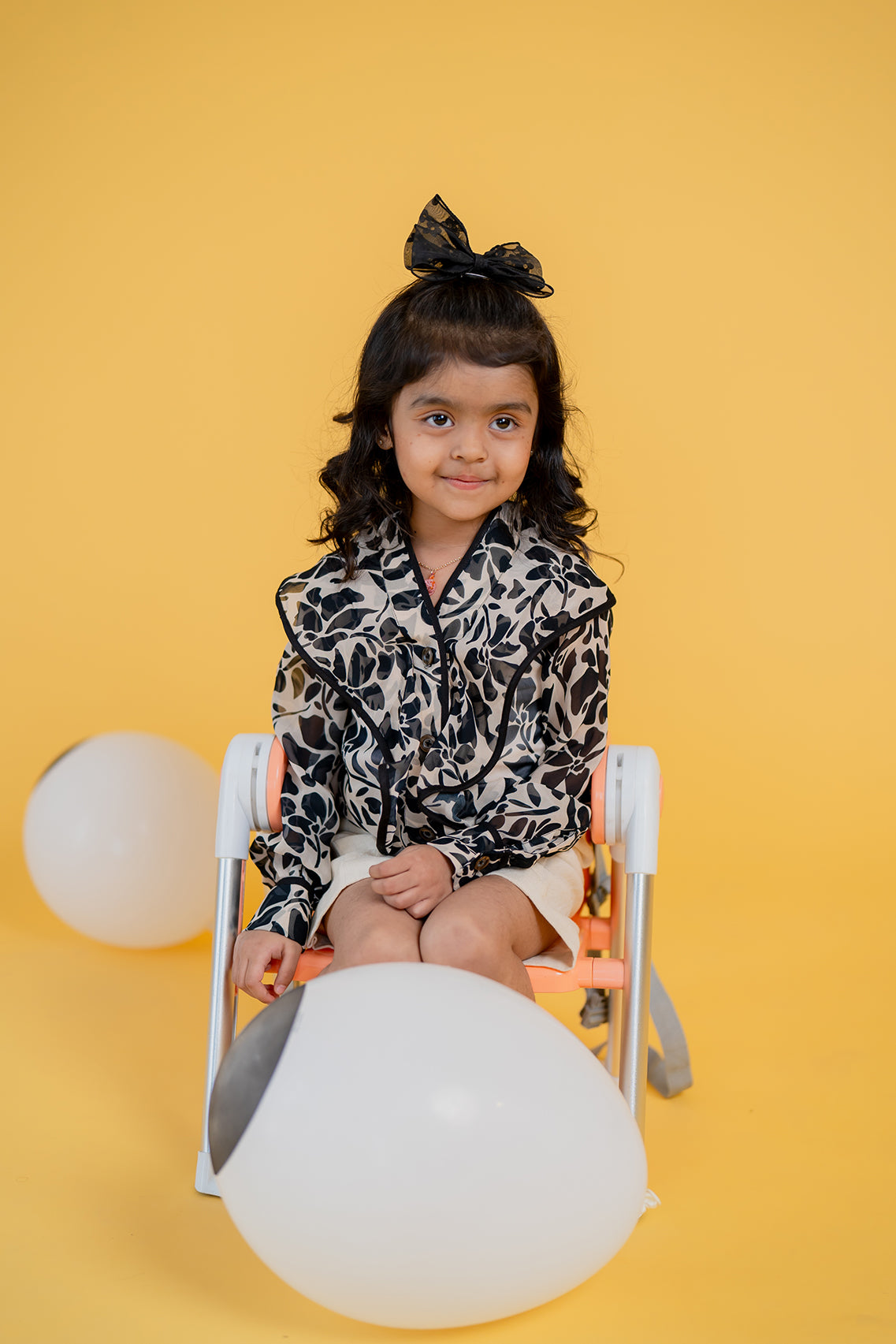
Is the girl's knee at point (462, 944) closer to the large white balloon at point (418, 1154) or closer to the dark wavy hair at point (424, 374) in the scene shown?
the large white balloon at point (418, 1154)

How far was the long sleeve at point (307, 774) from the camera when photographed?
5.77 feet

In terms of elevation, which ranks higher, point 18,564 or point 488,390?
point 488,390

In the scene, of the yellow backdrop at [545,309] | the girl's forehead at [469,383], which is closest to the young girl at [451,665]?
the girl's forehead at [469,383]

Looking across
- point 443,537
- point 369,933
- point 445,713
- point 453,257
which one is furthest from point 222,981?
point 453,257

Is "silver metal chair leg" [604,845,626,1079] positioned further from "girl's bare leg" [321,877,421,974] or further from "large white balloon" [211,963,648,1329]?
"large white balloon" [211,963,648,1329]

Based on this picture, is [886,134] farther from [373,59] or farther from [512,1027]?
[512,1027]

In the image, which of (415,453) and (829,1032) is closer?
(415,453)

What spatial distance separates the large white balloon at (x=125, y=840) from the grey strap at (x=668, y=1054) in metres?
0.81

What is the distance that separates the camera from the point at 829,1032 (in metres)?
2.27

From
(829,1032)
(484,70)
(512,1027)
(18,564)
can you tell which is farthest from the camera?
(18,564)

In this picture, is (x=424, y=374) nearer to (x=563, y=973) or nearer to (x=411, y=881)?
(x=411, y=881)

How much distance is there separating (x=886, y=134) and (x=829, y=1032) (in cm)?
214

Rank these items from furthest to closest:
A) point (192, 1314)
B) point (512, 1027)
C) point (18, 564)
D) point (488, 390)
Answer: point (18, 564)
point (488, 390)
point (192, 1314)
point (512, 1027)

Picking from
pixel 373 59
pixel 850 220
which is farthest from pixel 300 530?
pixel 850 220
